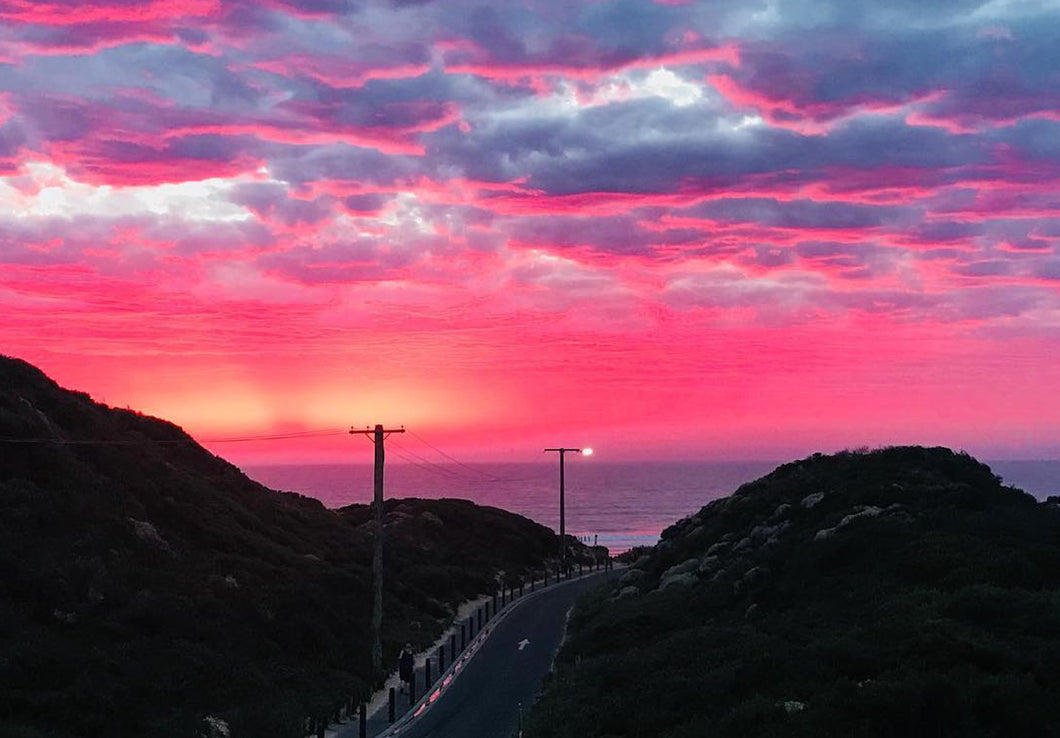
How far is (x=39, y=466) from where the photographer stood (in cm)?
4150

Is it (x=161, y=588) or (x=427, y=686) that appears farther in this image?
(x=161, y=588)

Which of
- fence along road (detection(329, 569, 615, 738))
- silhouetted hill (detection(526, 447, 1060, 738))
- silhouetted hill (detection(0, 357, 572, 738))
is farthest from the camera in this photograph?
fence along road (detection(329, 569, 615, 738))

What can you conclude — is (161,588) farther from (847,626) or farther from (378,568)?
(847,626)

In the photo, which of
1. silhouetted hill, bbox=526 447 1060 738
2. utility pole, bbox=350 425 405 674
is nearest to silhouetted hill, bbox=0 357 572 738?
utility pole, bbox=350 425 405 674

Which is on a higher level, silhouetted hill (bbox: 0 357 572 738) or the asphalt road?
silhouetted hill (bbox: 0 357 572 738)

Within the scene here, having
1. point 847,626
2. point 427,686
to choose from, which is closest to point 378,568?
point 427,686

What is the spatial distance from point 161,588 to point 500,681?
41.9 ft

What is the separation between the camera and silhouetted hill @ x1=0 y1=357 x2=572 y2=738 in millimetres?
25719

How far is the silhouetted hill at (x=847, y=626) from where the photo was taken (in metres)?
18.5

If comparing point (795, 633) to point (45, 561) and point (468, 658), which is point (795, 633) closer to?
point (468, 658)

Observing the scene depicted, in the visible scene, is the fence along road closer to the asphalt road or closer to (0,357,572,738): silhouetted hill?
the asphalt road

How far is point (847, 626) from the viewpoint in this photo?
26.5 metres

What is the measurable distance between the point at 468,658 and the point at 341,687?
890 centimetres

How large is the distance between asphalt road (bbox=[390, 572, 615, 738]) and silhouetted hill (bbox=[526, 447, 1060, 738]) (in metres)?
1.40
